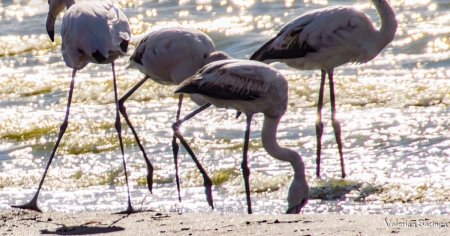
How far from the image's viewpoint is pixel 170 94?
1472cm

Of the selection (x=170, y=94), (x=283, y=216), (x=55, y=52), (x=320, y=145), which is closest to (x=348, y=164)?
(x=320, y=145)

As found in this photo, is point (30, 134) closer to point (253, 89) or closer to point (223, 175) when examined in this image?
point (223, 175)

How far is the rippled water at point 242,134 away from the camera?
9.66m

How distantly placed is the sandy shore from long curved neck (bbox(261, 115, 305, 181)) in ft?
2.96

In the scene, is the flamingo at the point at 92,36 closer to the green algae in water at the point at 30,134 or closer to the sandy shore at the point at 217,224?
the sandy shore at the point at 217,224

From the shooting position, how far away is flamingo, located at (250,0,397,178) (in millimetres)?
10703

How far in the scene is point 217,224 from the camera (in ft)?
23.7

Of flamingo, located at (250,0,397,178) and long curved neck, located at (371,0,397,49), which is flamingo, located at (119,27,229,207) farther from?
long curved neck, located at (371,0,397,49)

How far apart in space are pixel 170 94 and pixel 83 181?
4.26 m

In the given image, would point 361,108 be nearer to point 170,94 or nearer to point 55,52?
point 170,94

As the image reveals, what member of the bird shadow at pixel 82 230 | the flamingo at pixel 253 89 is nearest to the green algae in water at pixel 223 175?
the flamingo at pixel 253 89

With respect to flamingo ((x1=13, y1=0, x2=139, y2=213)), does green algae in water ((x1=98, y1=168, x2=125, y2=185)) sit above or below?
below

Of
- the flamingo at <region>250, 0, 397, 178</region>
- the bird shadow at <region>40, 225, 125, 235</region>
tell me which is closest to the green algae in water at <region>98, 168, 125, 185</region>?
the flamingo at <region>250, 0, 397, 178</region>

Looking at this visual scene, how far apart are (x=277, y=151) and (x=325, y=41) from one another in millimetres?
2533
